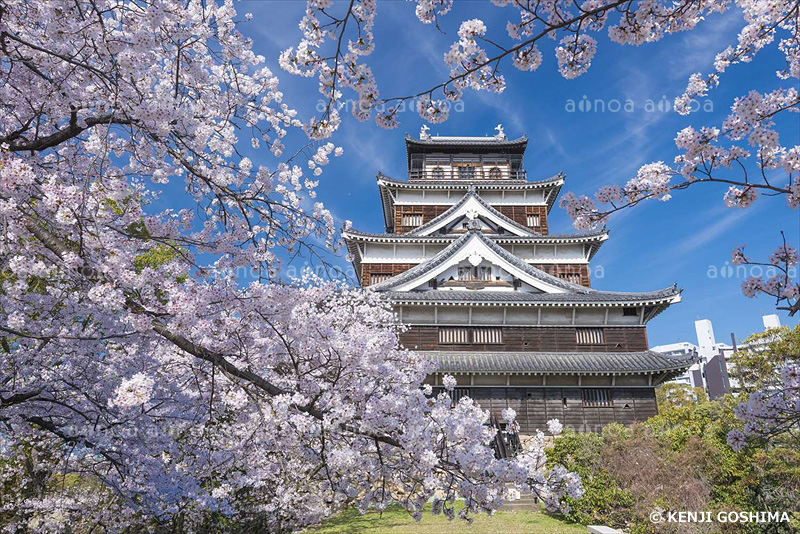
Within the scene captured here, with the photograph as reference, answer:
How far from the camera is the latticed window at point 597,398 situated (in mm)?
19125

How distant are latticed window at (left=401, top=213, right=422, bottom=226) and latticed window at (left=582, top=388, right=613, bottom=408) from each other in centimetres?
1379

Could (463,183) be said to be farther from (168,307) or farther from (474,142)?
(168,307)

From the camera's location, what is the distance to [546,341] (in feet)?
66.8

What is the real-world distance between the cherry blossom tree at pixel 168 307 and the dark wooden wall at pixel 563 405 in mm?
14004

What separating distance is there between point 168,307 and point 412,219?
2567cm

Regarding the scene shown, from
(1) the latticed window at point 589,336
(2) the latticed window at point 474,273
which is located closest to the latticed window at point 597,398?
(1) the latticed window at point 589,336

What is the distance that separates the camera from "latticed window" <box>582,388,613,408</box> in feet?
62.7

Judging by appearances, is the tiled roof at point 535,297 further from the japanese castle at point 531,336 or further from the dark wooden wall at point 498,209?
the dark wooden wall at point 498,209

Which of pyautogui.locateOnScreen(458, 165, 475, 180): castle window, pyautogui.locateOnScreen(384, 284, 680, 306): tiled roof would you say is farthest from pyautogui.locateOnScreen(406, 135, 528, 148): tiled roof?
pyautogui.locateOnScreen(384, 284, 680, 306): tiled roof

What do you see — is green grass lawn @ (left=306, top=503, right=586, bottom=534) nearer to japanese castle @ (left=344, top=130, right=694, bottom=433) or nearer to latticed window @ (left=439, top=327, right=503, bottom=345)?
japanese castle @ (left=344, top=130, right=694, bottom=433)

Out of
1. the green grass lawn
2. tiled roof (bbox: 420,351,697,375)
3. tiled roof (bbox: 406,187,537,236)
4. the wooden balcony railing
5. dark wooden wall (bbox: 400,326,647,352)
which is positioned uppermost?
the wooden balcony railing

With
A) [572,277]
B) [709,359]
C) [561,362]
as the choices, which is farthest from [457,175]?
[709,359]

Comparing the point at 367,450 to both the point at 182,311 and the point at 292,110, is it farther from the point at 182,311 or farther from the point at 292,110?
A: the point at 292,110

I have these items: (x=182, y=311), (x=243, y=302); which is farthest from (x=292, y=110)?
(x=182, y=311)
